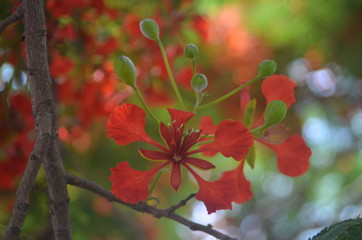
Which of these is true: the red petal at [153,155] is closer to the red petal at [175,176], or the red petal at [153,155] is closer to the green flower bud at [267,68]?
the red petal at [175,176]

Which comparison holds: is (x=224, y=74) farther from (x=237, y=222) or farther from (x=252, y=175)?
(x=237, y=222)

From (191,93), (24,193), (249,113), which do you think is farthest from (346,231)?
(191,93)

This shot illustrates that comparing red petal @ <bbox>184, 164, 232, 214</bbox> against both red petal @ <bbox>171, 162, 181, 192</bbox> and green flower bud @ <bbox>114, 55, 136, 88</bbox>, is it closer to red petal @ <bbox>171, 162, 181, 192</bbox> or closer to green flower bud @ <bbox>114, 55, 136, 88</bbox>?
red petal @ <bbox>171, 162, 181, 192</bbox>

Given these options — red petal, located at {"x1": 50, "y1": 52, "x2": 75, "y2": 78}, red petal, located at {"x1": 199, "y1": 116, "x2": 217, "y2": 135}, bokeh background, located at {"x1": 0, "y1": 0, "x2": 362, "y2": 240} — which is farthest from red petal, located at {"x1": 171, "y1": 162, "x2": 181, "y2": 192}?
red petal, located at {"x1": 50, "y1": 52, "x2": 75, "y2": 78}

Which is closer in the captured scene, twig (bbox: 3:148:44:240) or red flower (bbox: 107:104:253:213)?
twig (bbox: 3:148:44:240)

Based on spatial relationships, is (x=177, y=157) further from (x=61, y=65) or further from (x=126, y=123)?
(x=61, y=65)

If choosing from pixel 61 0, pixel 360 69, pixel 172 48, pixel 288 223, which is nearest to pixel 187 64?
pixel 172 48

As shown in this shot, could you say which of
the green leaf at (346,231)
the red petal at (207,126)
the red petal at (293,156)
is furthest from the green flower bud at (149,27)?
the green leaf at (346,231)
